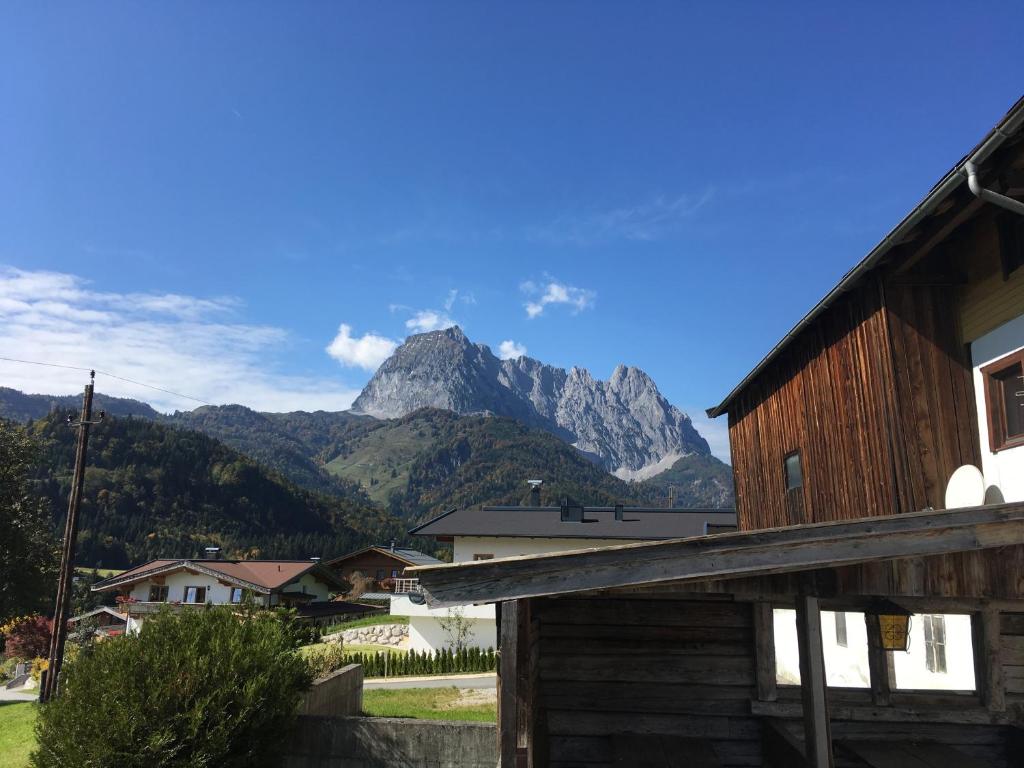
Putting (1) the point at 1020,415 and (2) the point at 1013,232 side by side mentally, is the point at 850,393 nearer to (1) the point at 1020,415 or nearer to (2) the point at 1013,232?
(1) the point at 1020,415

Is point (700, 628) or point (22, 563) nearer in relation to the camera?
point (700, 628)

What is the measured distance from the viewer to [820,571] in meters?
6.59

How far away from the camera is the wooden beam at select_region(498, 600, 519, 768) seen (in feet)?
16.4

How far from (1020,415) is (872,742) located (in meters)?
4.35

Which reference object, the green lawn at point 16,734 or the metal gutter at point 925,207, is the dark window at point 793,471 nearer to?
the metal gutter at point 925,207

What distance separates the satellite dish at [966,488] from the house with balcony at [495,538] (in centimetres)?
2004

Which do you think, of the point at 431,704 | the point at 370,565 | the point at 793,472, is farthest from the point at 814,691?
the point at 370,565

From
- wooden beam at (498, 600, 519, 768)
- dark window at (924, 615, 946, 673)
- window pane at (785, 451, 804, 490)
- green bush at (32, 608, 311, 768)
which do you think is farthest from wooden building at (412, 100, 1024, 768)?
dark window at (924, 615, 946, 673)

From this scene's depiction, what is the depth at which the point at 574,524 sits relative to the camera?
3192 centimetres

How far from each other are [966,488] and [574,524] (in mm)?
25195

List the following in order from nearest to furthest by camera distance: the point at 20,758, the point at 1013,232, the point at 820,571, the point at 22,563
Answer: the point at 820,571 < the point at 1013,232 < the point at 20,758 < the point at 22,563

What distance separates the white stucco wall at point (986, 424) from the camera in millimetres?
7504

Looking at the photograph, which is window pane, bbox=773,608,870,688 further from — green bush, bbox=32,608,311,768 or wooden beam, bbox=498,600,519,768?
wooden beam, bbox=498,600,519,768

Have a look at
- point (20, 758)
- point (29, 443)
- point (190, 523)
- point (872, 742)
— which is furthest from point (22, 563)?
point (190, 523)
